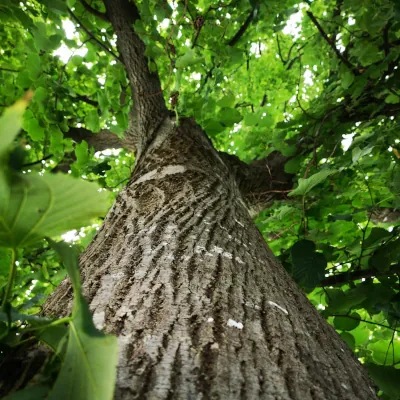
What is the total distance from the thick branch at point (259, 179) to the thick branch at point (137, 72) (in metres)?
0.62

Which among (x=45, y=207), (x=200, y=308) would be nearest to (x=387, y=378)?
(x=200, y=308)

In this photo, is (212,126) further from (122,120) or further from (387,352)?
(387,352)

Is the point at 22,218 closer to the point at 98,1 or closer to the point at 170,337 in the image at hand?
the point at 170,337

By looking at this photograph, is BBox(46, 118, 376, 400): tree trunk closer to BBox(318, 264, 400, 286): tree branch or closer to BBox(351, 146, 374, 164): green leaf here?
BBox(351, 146, 374, 164): green leaf

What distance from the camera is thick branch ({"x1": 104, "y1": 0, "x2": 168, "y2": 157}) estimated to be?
96.9 inches

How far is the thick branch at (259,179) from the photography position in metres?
2.63

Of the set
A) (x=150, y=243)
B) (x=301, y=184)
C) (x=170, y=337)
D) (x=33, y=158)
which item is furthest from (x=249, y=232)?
(x=33, y=158)

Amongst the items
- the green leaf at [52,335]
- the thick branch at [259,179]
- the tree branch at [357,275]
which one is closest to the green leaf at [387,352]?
the tree branch at [357,275]

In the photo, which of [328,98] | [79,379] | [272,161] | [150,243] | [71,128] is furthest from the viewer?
[71,128]

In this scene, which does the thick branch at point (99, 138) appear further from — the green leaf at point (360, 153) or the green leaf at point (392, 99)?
the green leaf at point (360, 153)

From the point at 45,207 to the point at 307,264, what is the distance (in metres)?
1.29

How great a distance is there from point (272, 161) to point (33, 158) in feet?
8.24

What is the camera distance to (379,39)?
2408 millimetres

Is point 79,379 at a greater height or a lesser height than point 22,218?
lesser
